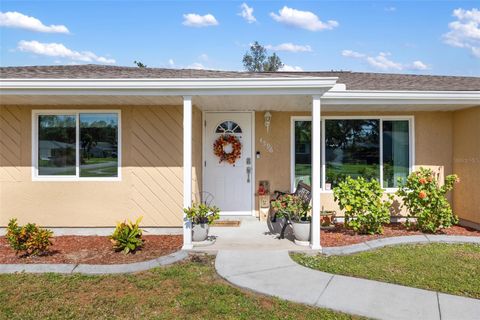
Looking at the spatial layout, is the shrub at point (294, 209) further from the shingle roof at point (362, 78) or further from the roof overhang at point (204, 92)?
the shingle roof at point (362, 78)

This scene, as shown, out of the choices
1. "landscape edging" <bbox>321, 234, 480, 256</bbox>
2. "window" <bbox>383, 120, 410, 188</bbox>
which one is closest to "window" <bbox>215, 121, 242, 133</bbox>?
"window" <bbox>383, 120, 410, 188</bbox>

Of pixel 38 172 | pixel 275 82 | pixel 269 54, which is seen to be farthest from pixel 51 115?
pixel 269 54

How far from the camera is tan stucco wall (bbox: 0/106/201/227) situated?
6.76m

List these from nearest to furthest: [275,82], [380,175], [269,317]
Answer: [269,317]
[275,82]
[380,175]

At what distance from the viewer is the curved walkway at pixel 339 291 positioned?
3.41 meters

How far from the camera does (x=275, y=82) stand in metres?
5.28

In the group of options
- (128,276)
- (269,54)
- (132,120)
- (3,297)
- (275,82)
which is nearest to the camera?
(3,297)

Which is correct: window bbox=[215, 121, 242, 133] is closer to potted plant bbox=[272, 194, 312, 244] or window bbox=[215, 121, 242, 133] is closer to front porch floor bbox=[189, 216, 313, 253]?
front porch floor bbox=[189, 216, 313, 253]

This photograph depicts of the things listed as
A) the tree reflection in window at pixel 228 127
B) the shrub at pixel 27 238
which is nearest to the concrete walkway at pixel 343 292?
the shrub at pixel 27 238

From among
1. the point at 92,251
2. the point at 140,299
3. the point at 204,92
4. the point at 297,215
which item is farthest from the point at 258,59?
the point at 140,299

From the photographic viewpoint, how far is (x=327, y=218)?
7180mm

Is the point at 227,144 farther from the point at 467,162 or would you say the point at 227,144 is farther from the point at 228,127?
the point at 467,162

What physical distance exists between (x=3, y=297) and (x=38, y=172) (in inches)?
140

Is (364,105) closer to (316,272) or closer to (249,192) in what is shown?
(249,192)
